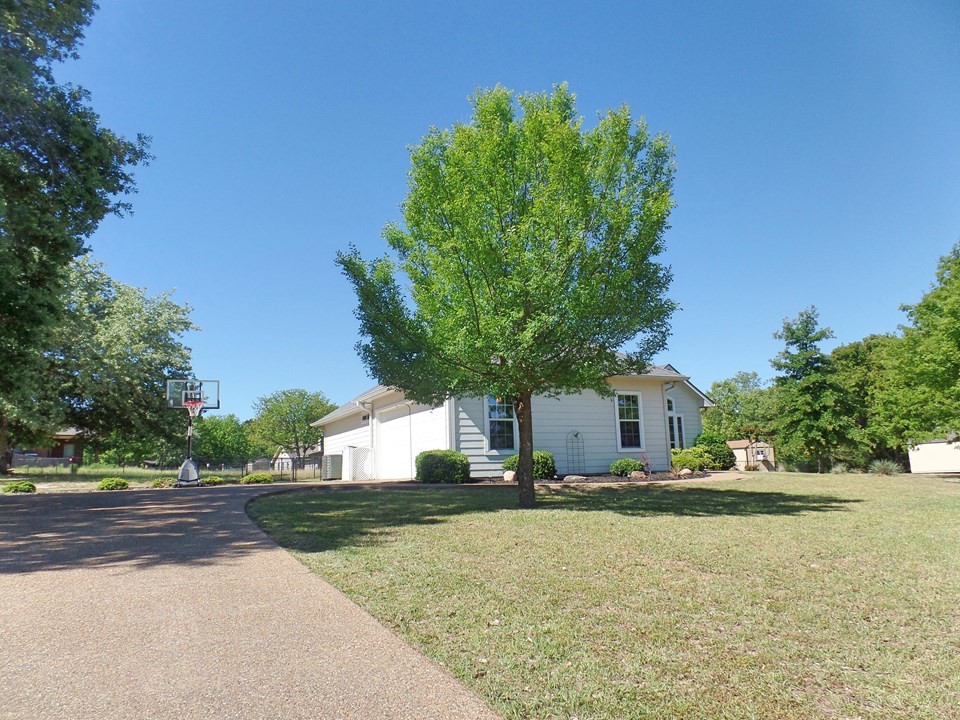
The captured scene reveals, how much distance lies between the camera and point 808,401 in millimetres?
22953

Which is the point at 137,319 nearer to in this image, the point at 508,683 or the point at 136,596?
the point at 136,596

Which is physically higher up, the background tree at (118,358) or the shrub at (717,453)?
the background tree at (118,358)

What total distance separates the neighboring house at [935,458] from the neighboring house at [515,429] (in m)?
20.5

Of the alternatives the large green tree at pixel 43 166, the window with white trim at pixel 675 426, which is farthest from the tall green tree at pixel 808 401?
the large green tree at pixel 43 166

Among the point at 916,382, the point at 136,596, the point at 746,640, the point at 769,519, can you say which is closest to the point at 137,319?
the point at 136,596

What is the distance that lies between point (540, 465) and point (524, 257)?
8564mm

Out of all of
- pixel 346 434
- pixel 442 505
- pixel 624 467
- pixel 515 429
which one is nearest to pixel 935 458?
pixel 624 467

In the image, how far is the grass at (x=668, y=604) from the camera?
2.90m

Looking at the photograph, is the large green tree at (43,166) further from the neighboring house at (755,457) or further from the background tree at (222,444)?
the background tree at (222,444)

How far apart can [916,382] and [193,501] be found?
2125 cm

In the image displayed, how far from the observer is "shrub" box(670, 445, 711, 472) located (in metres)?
19.5

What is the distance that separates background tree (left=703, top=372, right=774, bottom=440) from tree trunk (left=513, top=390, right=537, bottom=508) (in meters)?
43.1

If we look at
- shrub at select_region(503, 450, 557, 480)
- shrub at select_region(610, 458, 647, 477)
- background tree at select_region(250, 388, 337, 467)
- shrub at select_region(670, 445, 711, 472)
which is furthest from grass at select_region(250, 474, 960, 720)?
background tree at select_region(250, 388, 337, 467)

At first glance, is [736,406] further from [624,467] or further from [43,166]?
[43,166]
